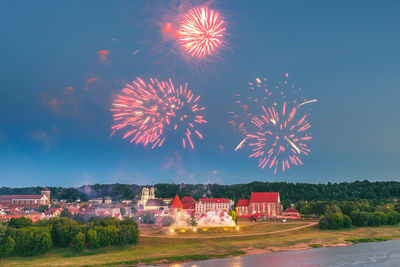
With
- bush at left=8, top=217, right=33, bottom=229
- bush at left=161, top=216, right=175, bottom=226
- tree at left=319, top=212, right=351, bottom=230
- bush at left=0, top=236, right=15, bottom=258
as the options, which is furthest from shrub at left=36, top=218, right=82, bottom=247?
tree at left=319, top=212, right=351, bottom=230

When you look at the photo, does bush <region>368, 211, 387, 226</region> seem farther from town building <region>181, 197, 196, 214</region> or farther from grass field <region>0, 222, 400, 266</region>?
town building <region>181, 197, 196, 214</region>

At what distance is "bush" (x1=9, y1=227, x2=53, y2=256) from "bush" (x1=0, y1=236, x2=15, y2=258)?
46.7 inches

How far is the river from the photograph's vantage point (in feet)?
168

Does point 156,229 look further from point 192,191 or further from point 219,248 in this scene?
point 192,191

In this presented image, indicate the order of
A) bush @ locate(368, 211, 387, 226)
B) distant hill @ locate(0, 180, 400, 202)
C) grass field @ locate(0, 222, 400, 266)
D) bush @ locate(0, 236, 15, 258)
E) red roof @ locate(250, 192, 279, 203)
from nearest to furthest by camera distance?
bush @ locate(0, 236, 15, 258)
grass field @ locate(0, 222, 400, 266)
bush @ locate(368, 211, 387, 226)
red roof @ locate(250, 192, 279, 203)
distant hill @ locate(0, 180, 400, 202)

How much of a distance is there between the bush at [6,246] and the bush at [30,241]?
3.89 feet

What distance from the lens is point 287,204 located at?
11744cm

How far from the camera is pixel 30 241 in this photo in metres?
55.2

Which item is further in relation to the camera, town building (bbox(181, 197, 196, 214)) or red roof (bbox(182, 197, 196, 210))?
red roof (bbox(182, 197, 196, 210))

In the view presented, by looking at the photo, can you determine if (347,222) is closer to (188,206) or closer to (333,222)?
(333,222)

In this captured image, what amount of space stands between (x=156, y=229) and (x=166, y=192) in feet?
326

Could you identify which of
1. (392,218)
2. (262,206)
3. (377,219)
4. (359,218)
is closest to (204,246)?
(359,218)

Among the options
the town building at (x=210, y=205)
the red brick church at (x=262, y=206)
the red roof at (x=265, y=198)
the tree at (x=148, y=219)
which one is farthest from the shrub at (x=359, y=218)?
the tree at (x=148, y=219)

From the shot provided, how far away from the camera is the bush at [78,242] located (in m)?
57.5
